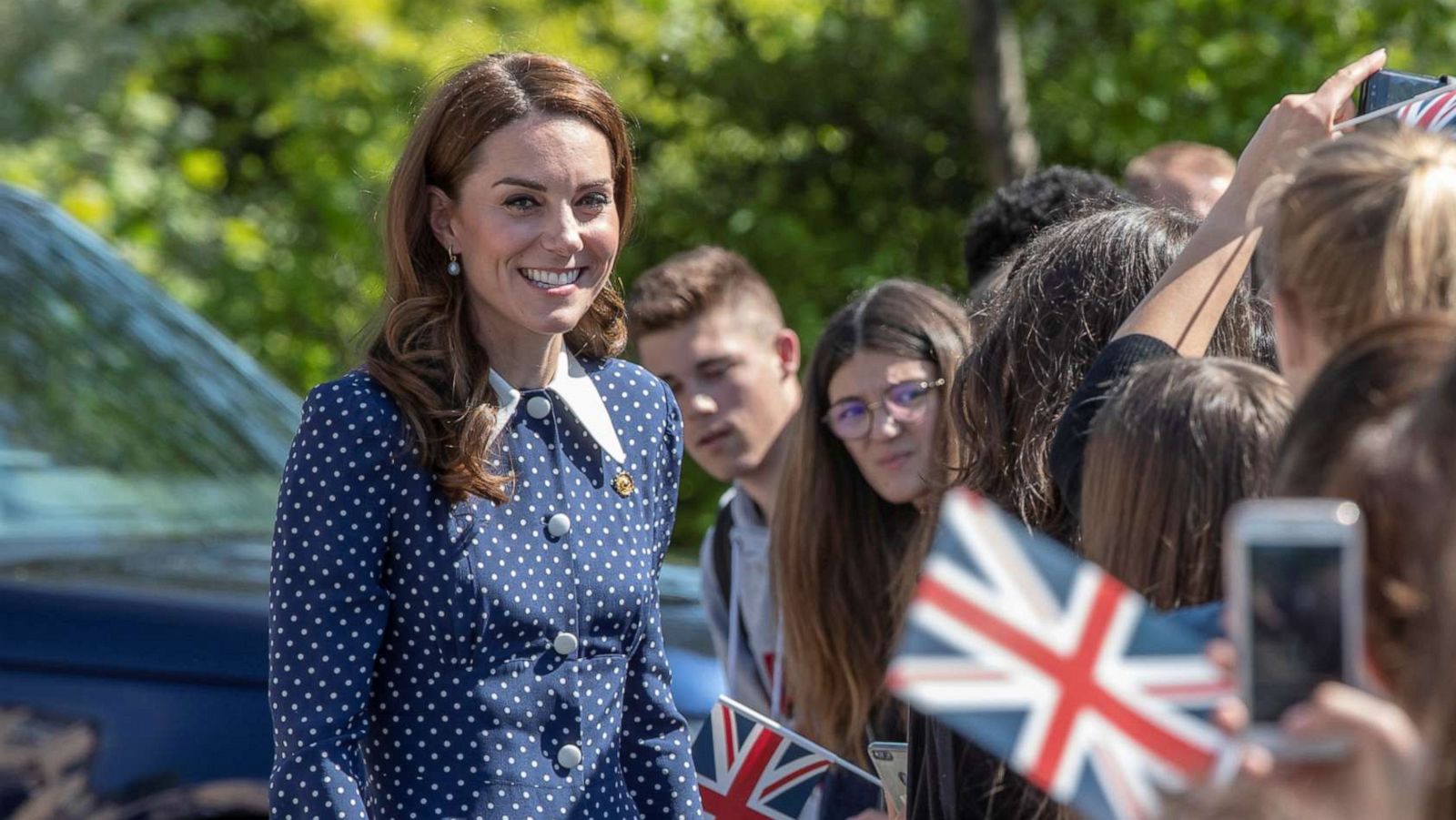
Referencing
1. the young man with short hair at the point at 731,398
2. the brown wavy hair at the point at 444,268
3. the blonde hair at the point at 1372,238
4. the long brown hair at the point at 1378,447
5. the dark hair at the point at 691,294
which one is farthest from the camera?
the dark hair at the point at 691,294

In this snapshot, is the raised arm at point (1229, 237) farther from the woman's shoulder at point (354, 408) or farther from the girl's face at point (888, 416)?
the girl's face at point (888, 416)

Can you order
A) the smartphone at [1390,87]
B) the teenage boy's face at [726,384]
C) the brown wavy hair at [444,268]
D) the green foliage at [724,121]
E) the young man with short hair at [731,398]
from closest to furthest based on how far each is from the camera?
the smartphone at [1390,87], the brown wavy hair at [444,268], the young man with short hair at [731,398], the teenage boy's face at [726,384], the green foliage at [724,121]

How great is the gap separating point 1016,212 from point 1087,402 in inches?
76.2

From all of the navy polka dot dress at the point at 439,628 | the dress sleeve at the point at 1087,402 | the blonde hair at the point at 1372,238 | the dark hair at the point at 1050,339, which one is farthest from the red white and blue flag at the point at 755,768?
the blonde hair at the point at 1372,238

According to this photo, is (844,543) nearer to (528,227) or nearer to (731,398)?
(731,398)

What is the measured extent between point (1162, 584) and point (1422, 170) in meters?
0.50

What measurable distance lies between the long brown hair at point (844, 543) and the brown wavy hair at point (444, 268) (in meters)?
0.83

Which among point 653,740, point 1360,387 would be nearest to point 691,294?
point 653,740

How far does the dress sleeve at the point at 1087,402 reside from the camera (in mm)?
2209

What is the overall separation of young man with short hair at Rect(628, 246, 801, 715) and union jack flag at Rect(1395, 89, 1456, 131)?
1.98 m

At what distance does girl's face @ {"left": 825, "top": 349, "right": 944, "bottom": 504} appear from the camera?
3.37 metres

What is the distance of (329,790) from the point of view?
2332 millimetres

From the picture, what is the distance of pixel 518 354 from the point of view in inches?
105

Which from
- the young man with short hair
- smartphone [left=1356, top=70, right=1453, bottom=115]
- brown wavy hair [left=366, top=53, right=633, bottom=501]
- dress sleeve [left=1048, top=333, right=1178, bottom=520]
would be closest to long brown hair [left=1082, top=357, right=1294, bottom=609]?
dress sleeve [left=1048, top=333, right=1178, bottom=520]
